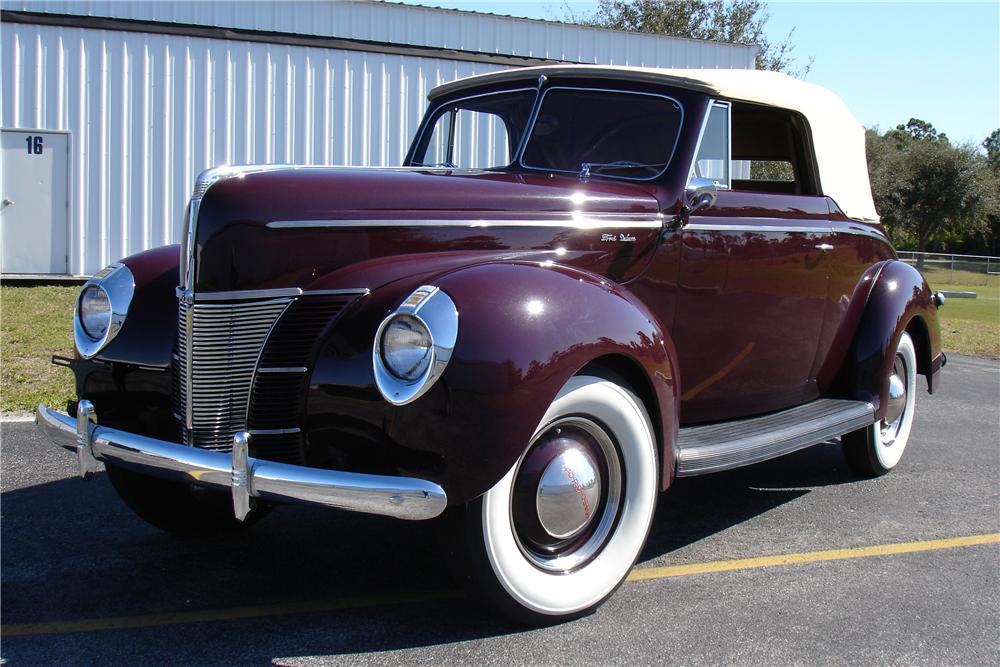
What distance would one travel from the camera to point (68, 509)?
4.04 meters

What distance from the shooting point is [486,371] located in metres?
2.59

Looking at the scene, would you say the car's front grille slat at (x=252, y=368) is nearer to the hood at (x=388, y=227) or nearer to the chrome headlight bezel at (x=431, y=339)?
the hood at (x=388, y=227)

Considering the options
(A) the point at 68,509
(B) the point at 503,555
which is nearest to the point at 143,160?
(A) the point at 68,509

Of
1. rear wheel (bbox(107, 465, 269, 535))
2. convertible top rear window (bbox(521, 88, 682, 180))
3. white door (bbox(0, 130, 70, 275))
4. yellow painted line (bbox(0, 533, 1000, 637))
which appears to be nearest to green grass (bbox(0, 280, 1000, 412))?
white door (bbox(0, 130, 70, 275))

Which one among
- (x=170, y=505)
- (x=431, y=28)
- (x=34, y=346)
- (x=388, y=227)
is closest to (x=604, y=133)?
(x=388, y=227)

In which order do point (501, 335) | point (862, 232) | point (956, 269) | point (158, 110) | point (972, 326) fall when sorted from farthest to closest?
point (956, 269) → point (972, 326) → point (158, 110) → point (862, 232) → point (501, 335)

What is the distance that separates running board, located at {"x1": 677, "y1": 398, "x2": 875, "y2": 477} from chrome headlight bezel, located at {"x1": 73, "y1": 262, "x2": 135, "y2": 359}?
205 cm

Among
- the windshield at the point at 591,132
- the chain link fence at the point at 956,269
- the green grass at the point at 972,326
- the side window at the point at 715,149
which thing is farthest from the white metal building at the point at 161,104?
the chain link fence at the point at 956,269

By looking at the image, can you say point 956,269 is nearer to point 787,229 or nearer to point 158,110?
point 158,110

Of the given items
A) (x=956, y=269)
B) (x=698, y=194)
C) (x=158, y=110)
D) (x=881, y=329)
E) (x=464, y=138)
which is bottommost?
(x=956, y=269)

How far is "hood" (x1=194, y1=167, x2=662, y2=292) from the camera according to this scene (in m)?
2.90

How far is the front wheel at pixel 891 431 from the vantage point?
494 centimetres

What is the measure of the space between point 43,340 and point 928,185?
40.4 m

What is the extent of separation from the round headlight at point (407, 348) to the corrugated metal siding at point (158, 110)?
1097 centimetres
